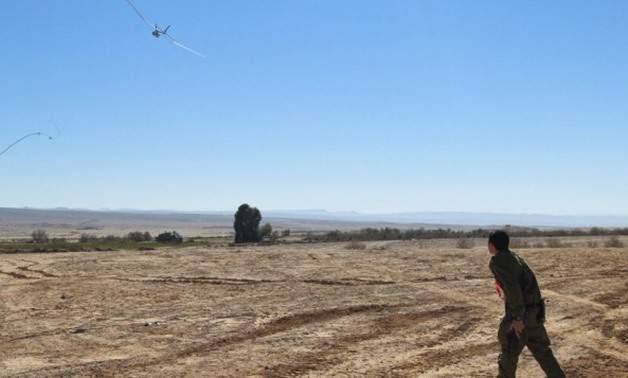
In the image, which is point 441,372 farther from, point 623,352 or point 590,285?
point 590,285

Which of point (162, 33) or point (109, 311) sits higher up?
point (162, 33)

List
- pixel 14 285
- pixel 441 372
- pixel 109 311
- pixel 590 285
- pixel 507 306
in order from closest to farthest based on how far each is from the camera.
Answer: pixel 507 306 < pixel 441 372 < pixel 109 311 < pixel 590 285 < pixel 14 285

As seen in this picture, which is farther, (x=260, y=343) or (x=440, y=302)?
(x=440, y=302)

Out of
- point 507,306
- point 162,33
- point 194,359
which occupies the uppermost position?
point 162,33

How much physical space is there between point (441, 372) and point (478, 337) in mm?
2402

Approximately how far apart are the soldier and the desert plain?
1780 mm

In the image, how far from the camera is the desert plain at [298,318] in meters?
10.1

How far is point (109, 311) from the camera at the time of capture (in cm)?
1534

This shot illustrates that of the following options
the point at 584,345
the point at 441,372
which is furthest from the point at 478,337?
the point at 441,372

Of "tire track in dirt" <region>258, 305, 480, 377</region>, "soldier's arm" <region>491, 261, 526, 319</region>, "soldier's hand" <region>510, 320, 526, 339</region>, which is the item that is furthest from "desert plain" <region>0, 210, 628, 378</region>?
"soldier's arm" <region>491, 261, 526, 319</region>

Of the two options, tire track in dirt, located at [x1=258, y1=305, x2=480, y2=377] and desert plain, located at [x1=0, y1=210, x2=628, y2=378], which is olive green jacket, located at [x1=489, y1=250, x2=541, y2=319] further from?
tire track in dirt, located at [x1=258, y1=305, x2=480, y2=377]

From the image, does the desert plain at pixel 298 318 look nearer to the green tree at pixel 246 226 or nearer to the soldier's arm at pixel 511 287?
the soldier's arm at pixel 511 287

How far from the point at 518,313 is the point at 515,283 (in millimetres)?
313

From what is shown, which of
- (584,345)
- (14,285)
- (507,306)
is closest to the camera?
Answer: (507,306)
